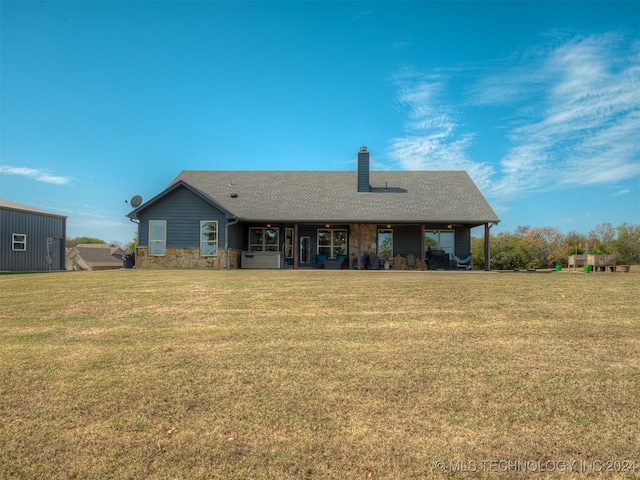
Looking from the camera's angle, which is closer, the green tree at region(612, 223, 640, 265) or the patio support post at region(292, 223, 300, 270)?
the patio support post at region(292, 223, 300, 270)

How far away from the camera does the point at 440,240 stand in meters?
21.9

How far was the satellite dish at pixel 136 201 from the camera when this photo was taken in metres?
20.9

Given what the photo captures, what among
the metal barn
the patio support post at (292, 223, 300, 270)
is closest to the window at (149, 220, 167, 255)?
the patio support post at (292, 223, 300, 270)

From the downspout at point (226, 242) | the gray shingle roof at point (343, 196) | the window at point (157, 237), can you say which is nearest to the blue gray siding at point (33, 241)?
the gray shingle roof at point (343, 196)

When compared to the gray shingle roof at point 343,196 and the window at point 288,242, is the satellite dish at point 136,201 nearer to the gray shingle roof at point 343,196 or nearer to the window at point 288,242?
the gray shingle roof at point 343,196

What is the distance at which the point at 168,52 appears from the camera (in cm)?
1708

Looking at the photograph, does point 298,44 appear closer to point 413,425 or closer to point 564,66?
point 564,66

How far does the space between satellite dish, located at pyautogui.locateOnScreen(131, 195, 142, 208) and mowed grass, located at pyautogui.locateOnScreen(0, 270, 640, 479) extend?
14.9m

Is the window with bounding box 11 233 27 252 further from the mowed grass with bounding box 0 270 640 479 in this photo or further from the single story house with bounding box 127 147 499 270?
the mowed grass with bounding box 0 270 640 479

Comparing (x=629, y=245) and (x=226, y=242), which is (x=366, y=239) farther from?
(x=629, y=245)

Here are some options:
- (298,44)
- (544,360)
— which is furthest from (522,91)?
(544,360)

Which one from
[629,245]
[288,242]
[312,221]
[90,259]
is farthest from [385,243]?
[90,259]

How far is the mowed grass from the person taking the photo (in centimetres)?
278

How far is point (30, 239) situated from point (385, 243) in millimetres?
21157
